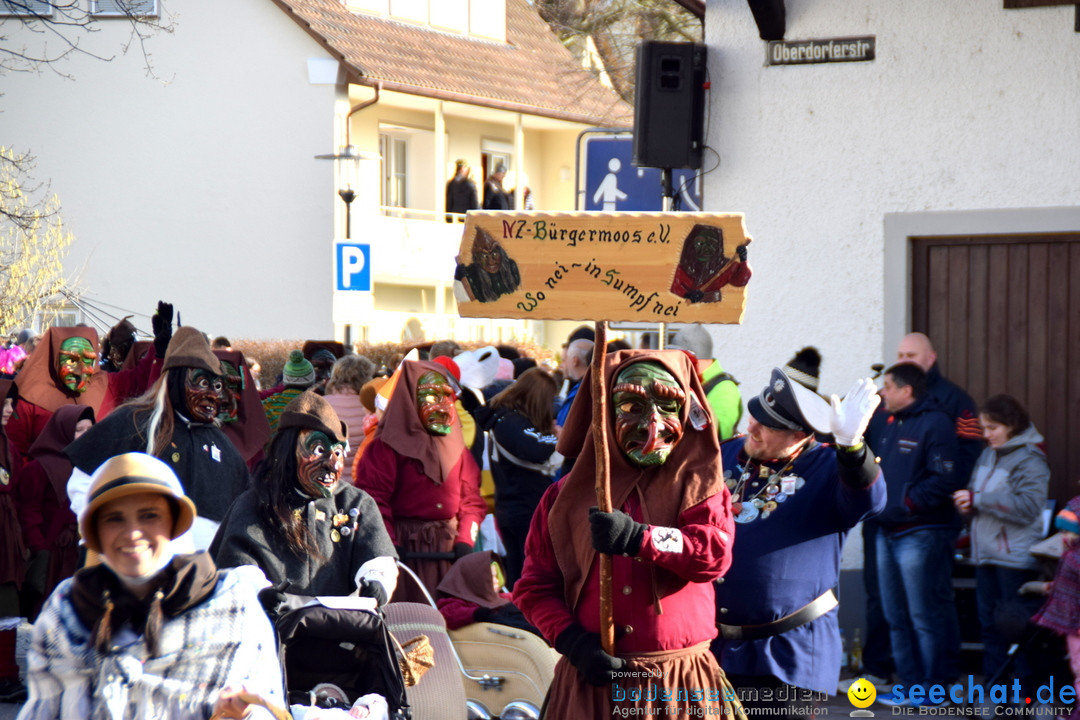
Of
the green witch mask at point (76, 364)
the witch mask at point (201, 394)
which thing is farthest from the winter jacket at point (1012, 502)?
the green witch mask at point (76, 364)

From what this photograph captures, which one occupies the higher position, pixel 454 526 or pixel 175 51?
pixel 175 51

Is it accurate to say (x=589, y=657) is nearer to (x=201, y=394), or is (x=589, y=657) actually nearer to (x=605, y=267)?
(x=605, y=267)

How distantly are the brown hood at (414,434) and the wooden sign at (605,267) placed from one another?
2989 mm

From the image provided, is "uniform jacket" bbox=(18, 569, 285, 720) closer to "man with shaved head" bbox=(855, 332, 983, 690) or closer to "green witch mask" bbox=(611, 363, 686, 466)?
"green witch mask" bbox=(611, 363, 686, 466)

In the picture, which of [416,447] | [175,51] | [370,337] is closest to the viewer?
[416,447]

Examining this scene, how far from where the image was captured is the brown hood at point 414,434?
7.16m

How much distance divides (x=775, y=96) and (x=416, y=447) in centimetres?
342

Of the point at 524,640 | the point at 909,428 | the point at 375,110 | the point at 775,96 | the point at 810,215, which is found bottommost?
the point at 524,640

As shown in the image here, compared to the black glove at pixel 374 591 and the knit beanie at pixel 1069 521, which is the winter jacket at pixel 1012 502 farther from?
the black glove at pixel 374 591

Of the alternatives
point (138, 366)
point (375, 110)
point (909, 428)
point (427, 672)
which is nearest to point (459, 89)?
point (375, 110)

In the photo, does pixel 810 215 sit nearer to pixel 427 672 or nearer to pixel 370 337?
pixel 427 672

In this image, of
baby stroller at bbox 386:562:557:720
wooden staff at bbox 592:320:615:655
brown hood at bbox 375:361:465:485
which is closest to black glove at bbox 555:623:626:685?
wooden staff at bbox 592:320:615:655

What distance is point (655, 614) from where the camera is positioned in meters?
4.07

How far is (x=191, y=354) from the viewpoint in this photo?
6.58 meters
